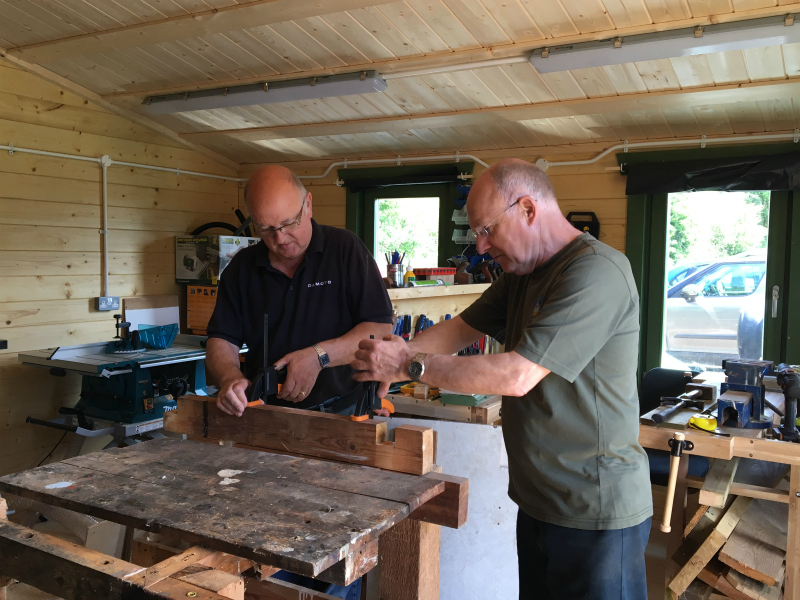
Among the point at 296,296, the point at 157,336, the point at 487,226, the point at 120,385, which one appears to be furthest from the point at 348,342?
the point at 157,336

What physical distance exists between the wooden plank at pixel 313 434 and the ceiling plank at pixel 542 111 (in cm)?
284

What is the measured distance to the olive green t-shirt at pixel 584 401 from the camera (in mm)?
1290

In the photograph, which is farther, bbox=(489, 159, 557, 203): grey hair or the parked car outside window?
the parked car outside window

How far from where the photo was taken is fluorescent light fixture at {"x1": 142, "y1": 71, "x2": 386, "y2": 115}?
370 centimetres

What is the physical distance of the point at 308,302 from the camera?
80.5 inches

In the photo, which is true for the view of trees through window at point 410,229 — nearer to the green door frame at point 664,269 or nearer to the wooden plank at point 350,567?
the green door frame at point 664,269

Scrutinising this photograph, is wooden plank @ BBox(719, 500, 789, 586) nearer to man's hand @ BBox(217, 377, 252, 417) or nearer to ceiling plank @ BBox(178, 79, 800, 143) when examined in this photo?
man's hand @ BBox(217, 377, 252, 417)

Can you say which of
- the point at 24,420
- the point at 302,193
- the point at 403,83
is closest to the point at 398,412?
the point at 302,193

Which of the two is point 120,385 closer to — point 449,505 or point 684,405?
point 449,505

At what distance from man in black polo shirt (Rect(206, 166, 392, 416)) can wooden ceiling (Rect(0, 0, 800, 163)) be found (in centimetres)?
134

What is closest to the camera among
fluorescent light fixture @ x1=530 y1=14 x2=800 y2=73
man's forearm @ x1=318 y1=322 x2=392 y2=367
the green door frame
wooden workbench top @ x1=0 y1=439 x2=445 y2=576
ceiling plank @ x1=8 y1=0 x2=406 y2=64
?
wooden workbench top @ x1=0 y1=439 x2=445 y2=576

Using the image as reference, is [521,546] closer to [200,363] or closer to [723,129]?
[200,363]

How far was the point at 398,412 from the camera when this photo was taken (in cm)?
289

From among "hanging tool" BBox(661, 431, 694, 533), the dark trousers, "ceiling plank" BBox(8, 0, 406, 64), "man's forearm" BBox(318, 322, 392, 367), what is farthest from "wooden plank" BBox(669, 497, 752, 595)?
"ceiling plank" BBox(8, 0, 406, 64)
